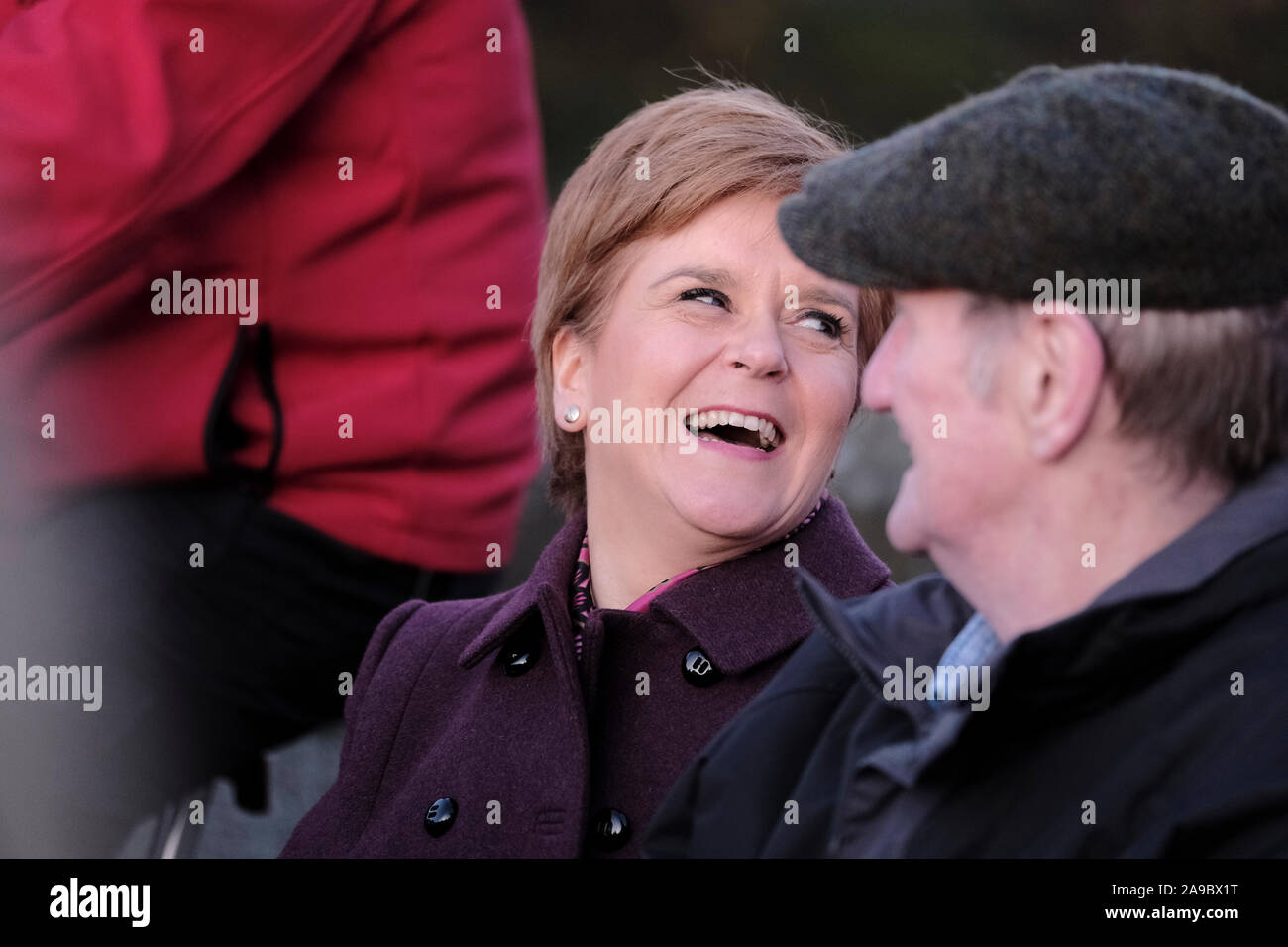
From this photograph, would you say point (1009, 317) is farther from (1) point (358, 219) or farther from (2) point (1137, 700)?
(1) point (358, 219)

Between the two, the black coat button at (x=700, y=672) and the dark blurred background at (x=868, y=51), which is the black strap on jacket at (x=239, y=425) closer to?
the black coat button at (x=700, y=672)

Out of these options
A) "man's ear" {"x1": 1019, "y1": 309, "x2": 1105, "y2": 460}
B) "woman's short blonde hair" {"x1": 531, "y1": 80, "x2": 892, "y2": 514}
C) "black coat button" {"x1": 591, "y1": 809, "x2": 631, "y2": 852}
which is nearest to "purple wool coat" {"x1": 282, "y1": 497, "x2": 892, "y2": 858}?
"black coat button" {"x1": 591, "y1": 809, "x2": 631, "y2": 852}

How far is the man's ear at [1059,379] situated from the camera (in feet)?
5.08

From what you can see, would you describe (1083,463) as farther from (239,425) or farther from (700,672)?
(239,425)

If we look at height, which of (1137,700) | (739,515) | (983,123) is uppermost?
(983,123)

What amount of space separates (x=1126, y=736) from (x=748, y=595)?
0.87 m

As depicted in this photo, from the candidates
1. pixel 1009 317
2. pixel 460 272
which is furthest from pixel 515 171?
pixel 1009 317

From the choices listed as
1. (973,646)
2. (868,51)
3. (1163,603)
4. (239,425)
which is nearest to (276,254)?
(239,425)

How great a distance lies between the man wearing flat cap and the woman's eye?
699mm

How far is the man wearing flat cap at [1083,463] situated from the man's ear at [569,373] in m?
0.97

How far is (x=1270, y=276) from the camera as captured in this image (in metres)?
1.54

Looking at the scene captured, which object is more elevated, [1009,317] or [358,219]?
[358,219]
